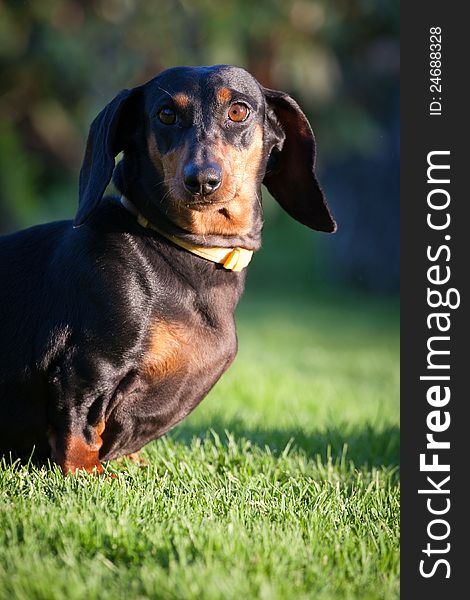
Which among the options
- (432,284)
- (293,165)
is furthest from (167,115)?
(432,284)

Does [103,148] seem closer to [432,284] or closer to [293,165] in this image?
[293,165]

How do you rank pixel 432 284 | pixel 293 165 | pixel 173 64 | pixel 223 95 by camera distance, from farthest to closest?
pixel 173 64 → pixel 293 165 → pixel 432 284 → pixel 223 95

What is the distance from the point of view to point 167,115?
3074mm

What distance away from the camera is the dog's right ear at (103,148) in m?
3.01

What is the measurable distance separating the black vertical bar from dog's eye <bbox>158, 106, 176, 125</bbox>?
93 cm

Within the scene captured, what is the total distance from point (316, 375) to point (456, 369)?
417 cm

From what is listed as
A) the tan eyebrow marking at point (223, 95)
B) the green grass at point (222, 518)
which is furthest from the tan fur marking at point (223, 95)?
the green grass at point (222, 518)

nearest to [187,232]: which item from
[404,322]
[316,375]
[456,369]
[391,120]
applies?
[404,322]

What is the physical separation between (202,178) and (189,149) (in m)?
0.14

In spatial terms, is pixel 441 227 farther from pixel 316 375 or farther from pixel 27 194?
pixel 27 194

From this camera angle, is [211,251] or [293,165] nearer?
[211,251]

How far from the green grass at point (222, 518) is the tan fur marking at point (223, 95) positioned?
1.33 m

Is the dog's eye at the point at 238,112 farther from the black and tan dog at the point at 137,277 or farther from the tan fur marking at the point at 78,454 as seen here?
the tan fur marking at the point at 78,454

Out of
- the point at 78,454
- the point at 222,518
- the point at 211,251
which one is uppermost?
the point at 211,251
